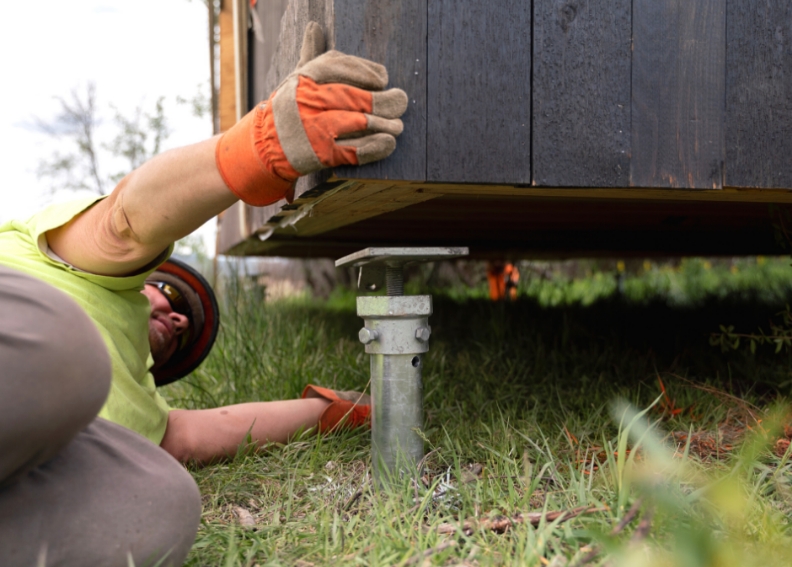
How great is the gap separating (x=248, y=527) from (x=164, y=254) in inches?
25.8

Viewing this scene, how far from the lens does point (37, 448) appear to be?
3.15 feet

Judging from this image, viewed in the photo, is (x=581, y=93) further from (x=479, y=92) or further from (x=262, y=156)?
(x=262, y=156)

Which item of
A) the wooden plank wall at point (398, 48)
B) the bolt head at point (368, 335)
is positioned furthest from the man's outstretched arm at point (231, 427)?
the wooden plank wall at point (398, 48)

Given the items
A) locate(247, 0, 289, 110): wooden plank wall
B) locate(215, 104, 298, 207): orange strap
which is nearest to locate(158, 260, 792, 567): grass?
locate(215, 104, 298, 207): orange strap

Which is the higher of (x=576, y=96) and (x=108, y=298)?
(x=576, y=96)

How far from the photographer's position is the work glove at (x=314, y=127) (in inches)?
50.0

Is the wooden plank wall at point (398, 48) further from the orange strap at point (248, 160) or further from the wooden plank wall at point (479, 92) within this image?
the orange strap at point (248, 160)

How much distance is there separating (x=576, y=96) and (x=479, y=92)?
229 millimetres

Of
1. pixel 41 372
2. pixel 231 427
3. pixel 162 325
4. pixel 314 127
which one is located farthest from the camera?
pixel 162 325

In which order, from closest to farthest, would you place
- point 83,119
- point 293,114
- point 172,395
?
point 293,114 → point 172,395 → point 83,119

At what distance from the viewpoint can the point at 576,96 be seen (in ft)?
4.91

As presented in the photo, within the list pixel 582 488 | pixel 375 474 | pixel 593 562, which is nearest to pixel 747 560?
pixel 593 562

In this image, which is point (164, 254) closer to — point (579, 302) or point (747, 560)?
point (747, 560)

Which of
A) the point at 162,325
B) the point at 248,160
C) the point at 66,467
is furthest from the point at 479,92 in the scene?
the point at 162,325
